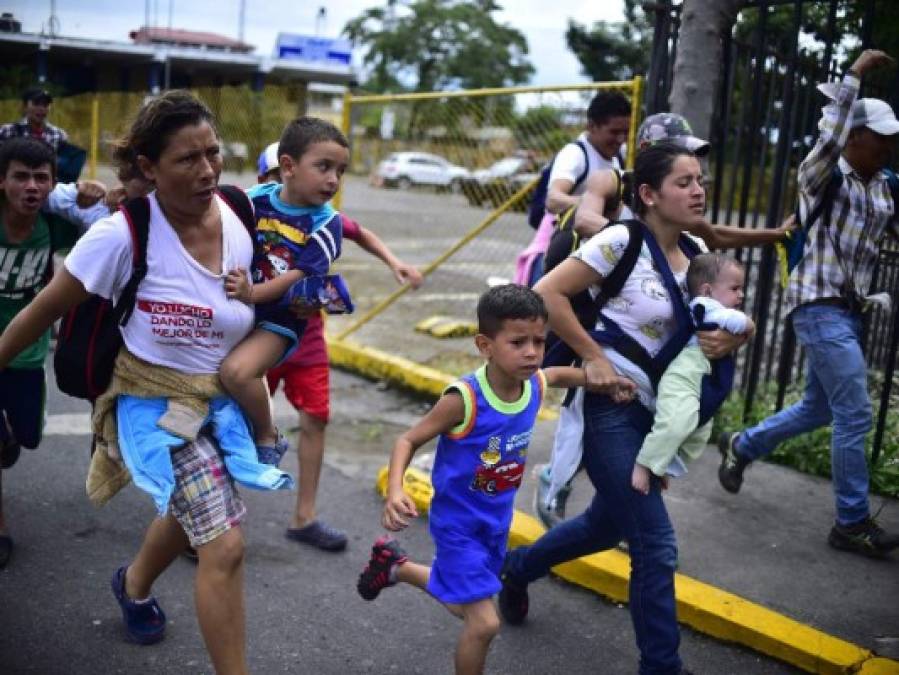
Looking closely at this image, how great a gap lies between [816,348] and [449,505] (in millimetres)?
2270

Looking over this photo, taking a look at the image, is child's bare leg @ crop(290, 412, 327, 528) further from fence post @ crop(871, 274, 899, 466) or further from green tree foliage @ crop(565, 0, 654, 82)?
green tree foliage @ crop(565, 0, 654, 82)

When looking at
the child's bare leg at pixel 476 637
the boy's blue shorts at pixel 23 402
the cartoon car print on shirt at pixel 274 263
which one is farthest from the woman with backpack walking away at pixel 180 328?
the boy's blue shorts at pixel 23 402

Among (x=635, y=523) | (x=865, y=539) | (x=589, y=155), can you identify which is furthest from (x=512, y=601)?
(x=589, y=155)

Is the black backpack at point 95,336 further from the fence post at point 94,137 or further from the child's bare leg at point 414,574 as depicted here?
the fence post at point 94,137

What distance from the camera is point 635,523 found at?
3.14 meters

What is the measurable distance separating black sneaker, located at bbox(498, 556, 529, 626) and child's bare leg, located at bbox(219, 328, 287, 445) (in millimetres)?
1187

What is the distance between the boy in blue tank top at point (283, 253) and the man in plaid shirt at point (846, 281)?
7.23 feet

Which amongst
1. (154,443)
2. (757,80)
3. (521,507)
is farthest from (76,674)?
(757,80)

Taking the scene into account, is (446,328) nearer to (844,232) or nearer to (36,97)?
(36,97)

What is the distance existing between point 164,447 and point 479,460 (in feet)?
3.11

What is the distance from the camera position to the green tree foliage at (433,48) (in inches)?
2227

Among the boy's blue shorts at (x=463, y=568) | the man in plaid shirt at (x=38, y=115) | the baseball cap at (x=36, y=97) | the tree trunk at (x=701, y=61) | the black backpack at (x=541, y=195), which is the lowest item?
the boy's blue shorts at (x=463, y=568)

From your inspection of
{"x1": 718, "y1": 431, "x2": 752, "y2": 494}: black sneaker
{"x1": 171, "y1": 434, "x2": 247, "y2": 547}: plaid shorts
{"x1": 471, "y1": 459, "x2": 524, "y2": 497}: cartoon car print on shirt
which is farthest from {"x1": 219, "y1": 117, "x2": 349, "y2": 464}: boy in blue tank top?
{"x1": 718, "y1": 431, "x2": 752, "y2": 494}: black sneaker

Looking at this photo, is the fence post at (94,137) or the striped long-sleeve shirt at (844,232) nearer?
the striped long-sleeve shirt at (844,232)
